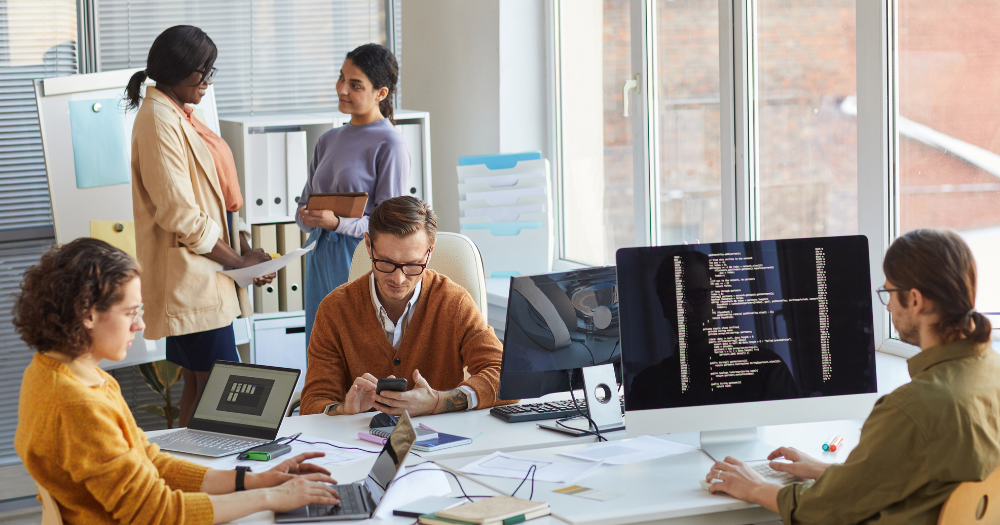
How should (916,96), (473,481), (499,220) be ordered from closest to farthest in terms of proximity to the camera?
(473,481), (916,96), (499,220)

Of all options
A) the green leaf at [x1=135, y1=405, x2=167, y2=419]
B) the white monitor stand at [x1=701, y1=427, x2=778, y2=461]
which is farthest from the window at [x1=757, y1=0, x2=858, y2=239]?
the green leaf at [x1=135, y1=405, x2=167, y2=419]

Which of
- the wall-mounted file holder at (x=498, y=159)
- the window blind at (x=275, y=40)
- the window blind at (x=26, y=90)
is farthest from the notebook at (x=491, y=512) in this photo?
the window blind at (x=275, y=40)

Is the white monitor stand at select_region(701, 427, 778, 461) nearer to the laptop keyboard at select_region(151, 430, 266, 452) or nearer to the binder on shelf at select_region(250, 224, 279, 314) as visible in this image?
the laptop keyboard at select_region(151, 430, 266, 452)

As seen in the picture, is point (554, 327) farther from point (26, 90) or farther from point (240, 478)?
point (26, 90)

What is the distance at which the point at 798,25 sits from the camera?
110 inches

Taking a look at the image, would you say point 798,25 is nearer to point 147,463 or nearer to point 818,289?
point 818,289

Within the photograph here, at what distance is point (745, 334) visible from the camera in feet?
6.09

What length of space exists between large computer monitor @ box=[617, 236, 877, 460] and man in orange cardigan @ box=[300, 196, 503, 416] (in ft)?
1.83

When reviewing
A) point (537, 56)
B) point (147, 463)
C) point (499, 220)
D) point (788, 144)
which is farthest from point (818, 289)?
point (537, 56)

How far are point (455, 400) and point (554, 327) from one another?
315 millimetres

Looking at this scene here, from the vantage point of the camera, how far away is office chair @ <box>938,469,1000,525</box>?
4.68ft

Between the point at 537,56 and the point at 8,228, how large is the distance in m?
2.34

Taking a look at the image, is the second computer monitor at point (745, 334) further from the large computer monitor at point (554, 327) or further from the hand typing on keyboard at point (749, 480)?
the large computer monitor at point (554, 327)

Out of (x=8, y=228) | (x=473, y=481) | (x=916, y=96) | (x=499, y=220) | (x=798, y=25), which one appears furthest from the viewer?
(x=499, y=220)
